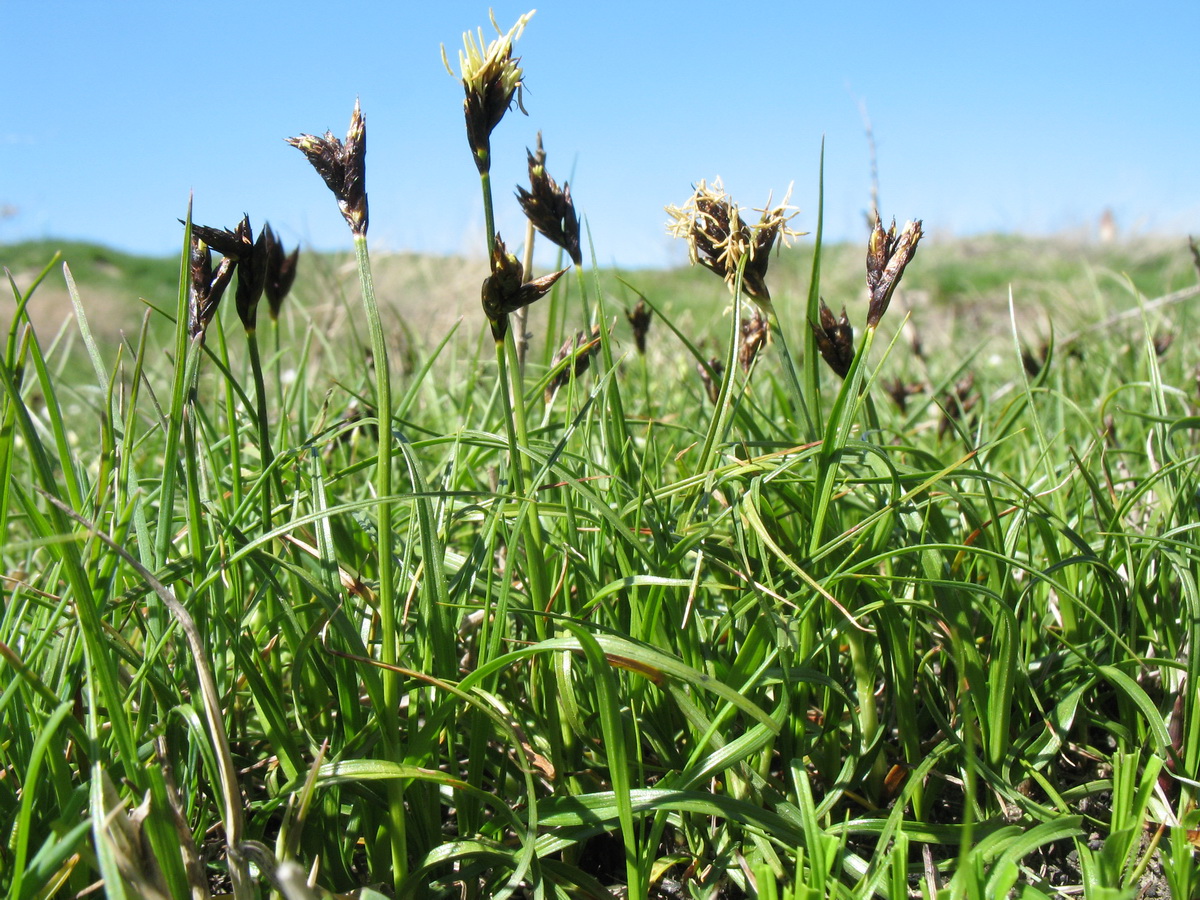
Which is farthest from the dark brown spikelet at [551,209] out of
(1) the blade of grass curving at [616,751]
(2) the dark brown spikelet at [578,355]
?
(1) the blade of grass curving at [616,751]

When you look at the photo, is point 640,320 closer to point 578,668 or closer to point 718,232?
point 718,232

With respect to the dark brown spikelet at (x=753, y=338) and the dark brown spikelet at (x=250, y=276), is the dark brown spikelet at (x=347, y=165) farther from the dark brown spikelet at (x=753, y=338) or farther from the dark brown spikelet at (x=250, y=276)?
the dark brown spikelet at (x=753, y=338)

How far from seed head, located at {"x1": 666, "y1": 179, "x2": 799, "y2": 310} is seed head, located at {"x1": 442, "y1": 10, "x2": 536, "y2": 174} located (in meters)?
0.23

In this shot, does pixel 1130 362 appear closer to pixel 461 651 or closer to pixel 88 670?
pixel 461 651

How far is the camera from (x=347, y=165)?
67 cm

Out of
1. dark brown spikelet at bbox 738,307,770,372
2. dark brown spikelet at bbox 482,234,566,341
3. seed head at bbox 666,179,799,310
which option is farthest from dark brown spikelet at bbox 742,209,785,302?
dark brown spikelet at bbox 482,234,566,341

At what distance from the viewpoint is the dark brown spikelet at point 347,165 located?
2.20ft

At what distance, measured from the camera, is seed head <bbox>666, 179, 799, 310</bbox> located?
0.83 metres

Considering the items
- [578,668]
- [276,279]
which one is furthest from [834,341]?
[276,279]

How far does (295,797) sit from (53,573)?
466 mm

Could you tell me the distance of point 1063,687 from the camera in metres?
0.92

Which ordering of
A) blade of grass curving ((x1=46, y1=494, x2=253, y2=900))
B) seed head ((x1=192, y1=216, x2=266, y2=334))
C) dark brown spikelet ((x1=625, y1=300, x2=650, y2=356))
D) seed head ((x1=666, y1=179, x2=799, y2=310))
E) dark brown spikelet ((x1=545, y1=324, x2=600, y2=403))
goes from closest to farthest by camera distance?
blade of grass curving ((x1=46, y1=494, x2=253, y2=900)), seed head ((x1=192, y1=216, x2=266, y2=334)), seed head ((x1=666, y1=179, x2=799, y2=310)), dark brown spikelet ((x1=545, y1=324, x2=600, y2=403)), dark brown spikelet ((x1=625, y1=300, x2=650, y2=356))

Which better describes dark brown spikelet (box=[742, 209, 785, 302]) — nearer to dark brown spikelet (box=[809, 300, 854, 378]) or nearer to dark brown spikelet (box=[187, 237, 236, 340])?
dark brown spikelet (box=[809, 300, 854, 378])

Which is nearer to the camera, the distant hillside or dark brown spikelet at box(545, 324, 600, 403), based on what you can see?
dark brown spikelet at box(545, 324, 600, 403)
